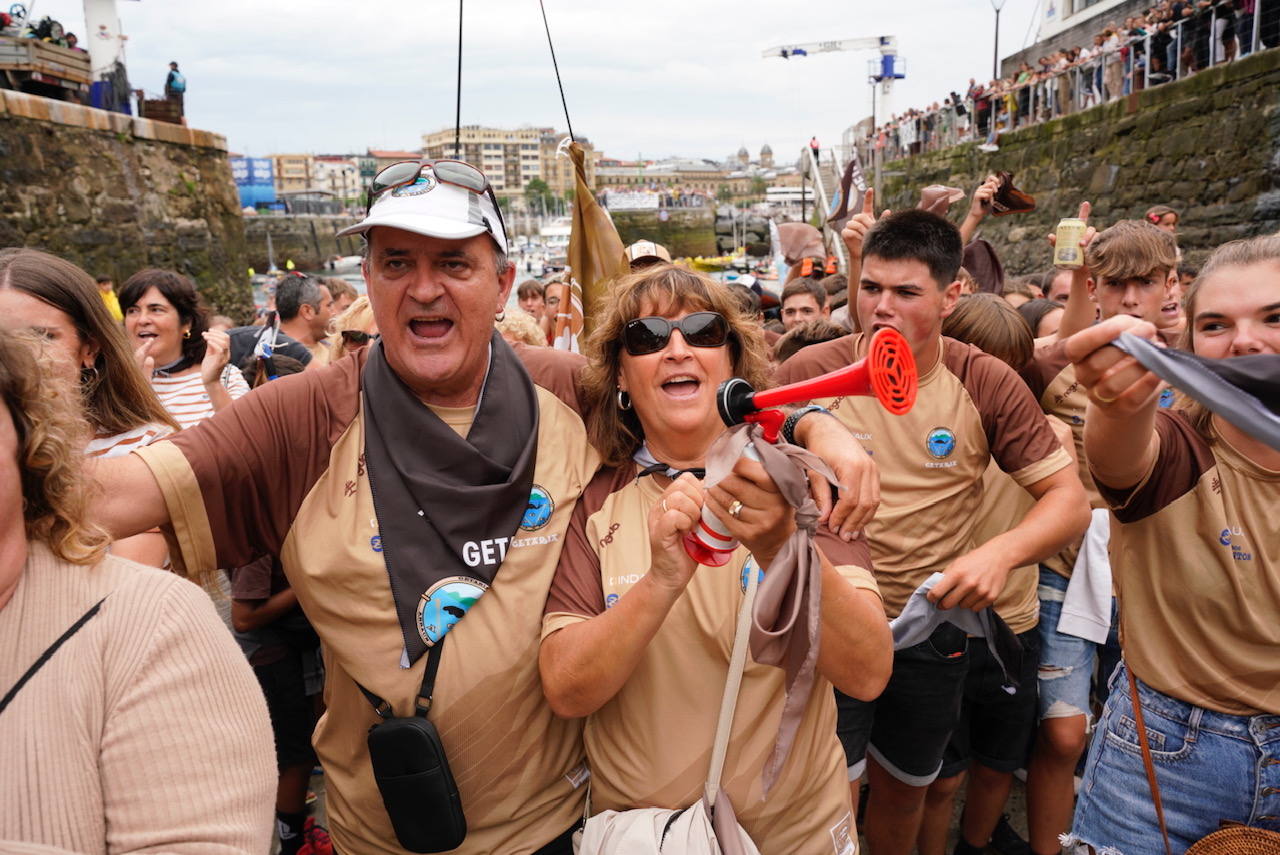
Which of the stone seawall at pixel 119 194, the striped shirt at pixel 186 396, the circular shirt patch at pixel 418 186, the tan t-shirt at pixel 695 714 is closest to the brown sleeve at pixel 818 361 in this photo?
the tan t-shirt at pixel 695 714

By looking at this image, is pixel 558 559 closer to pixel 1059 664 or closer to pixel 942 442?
pixel 942 442

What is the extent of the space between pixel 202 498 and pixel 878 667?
5.27 feet

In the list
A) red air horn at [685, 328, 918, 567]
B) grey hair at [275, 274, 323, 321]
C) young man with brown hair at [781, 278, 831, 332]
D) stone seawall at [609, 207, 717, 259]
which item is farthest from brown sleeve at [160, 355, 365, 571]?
stone seawall at [609, 207, 717, 259]

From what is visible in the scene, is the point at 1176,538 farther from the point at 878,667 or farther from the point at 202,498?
the point at 202,498

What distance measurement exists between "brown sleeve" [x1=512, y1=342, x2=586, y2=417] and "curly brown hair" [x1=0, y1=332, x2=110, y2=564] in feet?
3.86

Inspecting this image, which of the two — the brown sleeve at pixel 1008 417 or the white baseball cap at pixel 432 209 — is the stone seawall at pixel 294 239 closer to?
the white baseball cap at pixel 432 209

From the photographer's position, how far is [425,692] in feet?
6.31

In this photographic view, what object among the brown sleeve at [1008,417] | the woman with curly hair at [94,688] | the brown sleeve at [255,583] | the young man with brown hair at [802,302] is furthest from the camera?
the young man with brown hair at [802,302]

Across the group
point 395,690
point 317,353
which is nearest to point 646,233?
point 317,353

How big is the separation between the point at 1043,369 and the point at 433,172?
2.74 m

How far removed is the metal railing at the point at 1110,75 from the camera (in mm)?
9781

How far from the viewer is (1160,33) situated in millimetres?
11820

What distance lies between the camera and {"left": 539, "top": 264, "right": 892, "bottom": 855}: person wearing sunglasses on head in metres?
1.74

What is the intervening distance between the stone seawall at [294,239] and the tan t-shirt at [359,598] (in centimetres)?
6317
